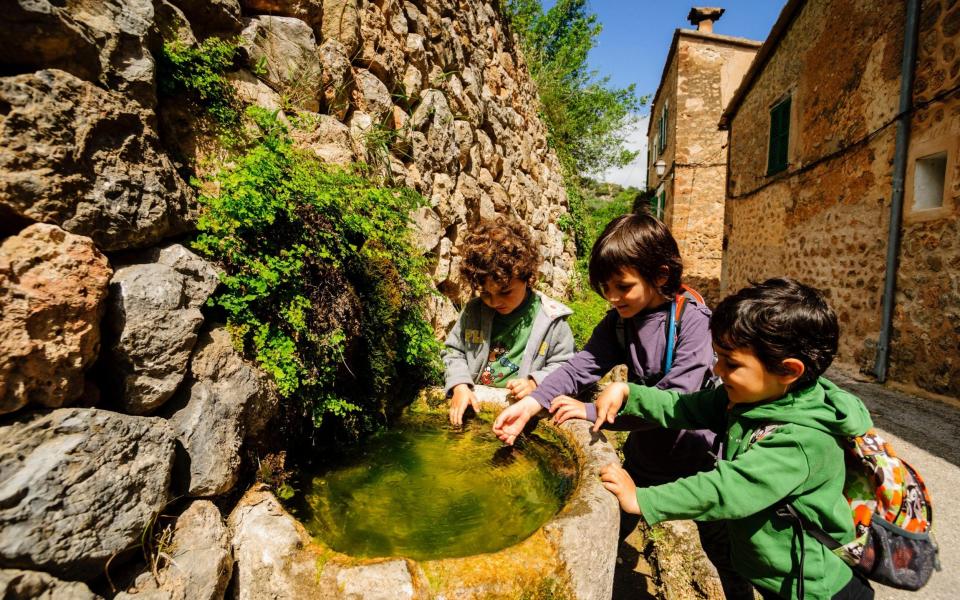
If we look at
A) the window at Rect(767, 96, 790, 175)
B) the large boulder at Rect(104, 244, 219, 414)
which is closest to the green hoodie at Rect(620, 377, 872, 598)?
the large boulder at Rect(104, 244, 219, 414)

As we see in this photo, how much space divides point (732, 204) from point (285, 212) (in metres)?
10.9

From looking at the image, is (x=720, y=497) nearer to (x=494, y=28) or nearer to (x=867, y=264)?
(x=867, y=264)

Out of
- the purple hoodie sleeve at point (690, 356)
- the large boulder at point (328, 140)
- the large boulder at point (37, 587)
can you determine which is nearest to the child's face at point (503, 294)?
the purple hoodie sleeve at point (690, 356)

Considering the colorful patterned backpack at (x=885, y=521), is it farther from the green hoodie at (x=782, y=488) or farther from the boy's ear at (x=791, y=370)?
the boy's ear at (x=791, y=370)

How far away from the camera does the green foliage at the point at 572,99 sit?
32.0 ft

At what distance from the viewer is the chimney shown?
1206cm

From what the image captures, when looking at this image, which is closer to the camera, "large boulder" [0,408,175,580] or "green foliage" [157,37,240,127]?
"large boulder" [0,408,175,580]

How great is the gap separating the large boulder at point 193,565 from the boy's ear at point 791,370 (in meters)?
1.92

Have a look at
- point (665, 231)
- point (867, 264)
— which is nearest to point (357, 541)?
point (665, 231)

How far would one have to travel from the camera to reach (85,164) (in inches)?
53.9

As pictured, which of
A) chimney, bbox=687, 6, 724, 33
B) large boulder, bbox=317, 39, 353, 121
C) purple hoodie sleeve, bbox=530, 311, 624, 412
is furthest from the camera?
chimney, bbox=687, 6, 724, 33

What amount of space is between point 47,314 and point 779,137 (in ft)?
32.9

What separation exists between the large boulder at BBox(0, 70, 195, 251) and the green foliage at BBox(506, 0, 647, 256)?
827 cm

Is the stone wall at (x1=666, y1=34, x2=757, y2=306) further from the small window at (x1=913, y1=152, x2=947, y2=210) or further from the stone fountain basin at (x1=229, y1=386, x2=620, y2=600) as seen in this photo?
the stone fountain basin at (x1=229, y1=386, x2=620, y2=600)
